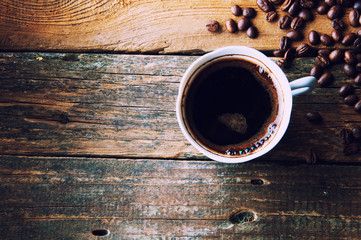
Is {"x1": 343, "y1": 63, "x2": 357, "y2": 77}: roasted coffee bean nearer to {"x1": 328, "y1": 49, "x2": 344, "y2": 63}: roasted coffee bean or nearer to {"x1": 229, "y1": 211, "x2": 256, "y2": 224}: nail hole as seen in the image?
{"x1": 328, "y1": 49, "x2": 344, "y2": 63}: roasted coffee bean

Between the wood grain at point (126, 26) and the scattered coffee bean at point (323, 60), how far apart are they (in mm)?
101

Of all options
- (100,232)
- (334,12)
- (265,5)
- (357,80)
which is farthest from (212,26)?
(100,232)

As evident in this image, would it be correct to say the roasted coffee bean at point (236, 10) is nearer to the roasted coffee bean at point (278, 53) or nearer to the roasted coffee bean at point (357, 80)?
the roasted coffee bean at point (278, 53)

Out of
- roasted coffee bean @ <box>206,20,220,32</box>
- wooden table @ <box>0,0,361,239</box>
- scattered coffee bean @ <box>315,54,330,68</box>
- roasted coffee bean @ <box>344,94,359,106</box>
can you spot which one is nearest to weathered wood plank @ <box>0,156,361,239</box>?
wooden table @ <box>0,0,361,239</box>


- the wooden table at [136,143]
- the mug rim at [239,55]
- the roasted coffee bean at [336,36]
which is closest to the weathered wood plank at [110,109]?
the wooden table at [136,143]

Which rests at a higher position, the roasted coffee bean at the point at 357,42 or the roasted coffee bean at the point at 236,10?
the roasted coffee bean at the point at 236,10

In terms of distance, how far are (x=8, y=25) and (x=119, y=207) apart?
0.74 meters

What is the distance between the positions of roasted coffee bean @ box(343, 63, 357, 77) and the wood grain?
130 millimetres

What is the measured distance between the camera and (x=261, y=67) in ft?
2.87

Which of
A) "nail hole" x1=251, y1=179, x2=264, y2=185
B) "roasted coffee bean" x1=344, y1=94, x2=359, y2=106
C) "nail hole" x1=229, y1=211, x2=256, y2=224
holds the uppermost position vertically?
"roasted coffee bean" x1=344, y1=94, x2=359, y2=106

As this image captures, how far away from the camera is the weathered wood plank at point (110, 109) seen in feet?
3.34

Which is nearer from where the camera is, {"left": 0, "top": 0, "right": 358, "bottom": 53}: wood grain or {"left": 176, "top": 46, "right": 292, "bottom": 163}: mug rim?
{"left": 176, "top": 46, "right": 292, "bottom": 163}: mug rim

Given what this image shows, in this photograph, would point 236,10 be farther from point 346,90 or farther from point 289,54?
point 346,90

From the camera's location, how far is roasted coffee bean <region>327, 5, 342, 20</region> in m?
1.01
